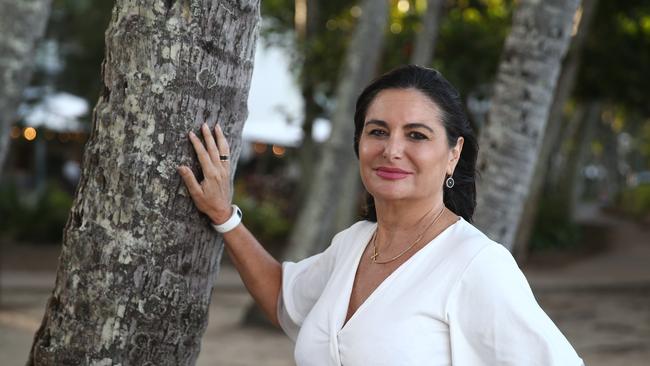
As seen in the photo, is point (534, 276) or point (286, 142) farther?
point (286, 142)

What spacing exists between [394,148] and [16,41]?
4931 mm

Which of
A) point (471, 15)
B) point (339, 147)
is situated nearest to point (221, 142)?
point (339, 147)

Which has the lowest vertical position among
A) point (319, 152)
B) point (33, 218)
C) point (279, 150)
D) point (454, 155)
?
point (33, 218)

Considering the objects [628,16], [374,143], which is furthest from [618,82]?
[374,143]

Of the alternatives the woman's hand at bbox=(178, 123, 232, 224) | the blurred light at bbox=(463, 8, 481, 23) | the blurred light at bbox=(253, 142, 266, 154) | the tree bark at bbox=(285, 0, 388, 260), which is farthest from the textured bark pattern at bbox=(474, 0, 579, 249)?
the blurred light at bbox=(253, 142, 266, 154)

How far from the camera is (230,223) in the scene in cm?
304

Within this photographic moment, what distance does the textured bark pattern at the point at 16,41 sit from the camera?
22.9 feet

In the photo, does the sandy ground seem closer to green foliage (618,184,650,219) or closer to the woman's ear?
the woman's ear

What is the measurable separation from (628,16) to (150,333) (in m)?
15.6

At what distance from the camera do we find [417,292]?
2.69 metres

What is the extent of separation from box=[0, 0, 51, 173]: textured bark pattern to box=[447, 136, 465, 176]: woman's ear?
4.88 m

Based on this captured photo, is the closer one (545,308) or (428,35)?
(428,35)

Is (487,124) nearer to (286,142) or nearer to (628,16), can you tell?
(628,16)

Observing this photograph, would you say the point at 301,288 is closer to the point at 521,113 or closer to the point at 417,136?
the point at 417,136
